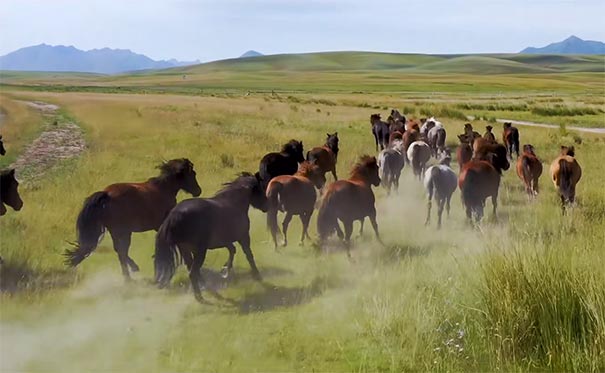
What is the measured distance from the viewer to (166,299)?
300 inches

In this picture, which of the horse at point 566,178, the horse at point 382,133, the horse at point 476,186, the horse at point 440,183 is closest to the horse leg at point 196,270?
the horse at point 440,183

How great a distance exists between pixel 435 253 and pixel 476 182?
8.53 feet

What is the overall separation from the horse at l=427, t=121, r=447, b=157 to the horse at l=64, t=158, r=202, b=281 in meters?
12.6

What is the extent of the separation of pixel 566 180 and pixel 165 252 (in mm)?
8416

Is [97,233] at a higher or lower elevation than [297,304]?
higher

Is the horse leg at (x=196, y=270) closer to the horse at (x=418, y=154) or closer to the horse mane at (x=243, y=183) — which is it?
the horse mane at (x=243, y=183)

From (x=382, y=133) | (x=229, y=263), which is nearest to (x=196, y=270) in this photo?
(x=229, y=263)

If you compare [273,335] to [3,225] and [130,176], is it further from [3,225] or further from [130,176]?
[130,176]

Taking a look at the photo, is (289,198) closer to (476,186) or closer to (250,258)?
(250,258)

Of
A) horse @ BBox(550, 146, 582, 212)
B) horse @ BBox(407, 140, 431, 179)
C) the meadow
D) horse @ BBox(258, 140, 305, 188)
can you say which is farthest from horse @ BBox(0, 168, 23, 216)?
horse @ BBox(407, 140, 431, 179)

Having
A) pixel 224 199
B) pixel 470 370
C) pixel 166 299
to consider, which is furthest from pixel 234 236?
pixel 470 370

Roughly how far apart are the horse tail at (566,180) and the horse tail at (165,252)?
8.20 m

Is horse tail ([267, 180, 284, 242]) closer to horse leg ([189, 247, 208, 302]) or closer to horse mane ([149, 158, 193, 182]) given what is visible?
horse mane ([149, 158, 193, 182])

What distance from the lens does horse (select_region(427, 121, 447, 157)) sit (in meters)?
20.0
